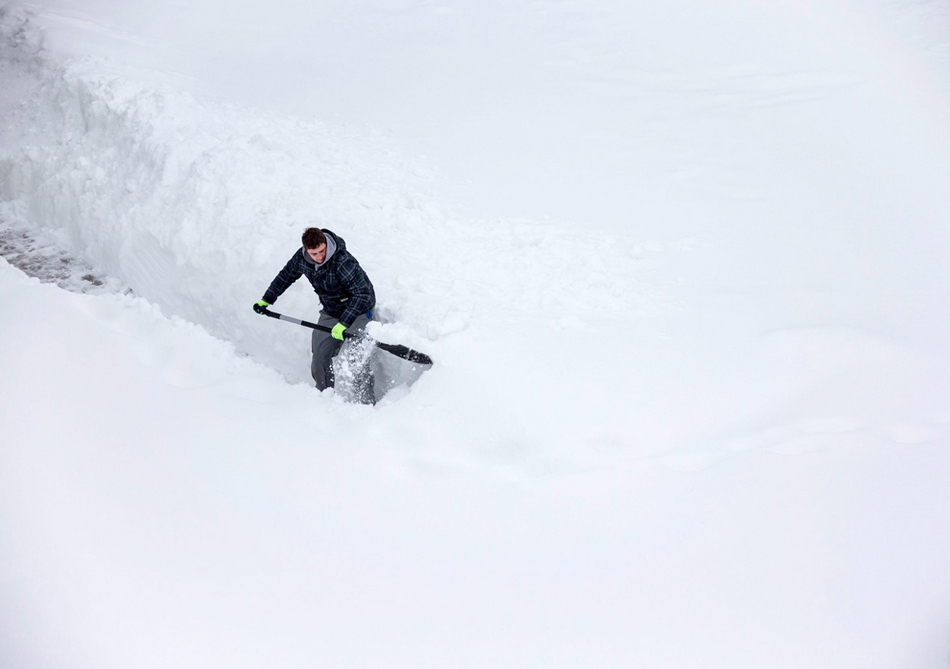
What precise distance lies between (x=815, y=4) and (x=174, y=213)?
10831 millimetres

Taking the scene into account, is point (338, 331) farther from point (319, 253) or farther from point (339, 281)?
point (319, 253)

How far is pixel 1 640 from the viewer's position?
2965mm

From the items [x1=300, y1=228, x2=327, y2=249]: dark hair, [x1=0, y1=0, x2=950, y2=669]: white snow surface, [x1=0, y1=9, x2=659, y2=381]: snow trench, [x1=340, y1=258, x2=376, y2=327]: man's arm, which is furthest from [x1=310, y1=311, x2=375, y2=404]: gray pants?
[x1=300, y1=228, x2=327, y2=249]: dark hair

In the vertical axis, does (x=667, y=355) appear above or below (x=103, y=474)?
above

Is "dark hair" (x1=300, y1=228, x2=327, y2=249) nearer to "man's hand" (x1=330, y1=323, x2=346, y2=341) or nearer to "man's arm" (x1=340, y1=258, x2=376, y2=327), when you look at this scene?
"man's arm" (x1=340, y1=258, x2=376, y2=327)

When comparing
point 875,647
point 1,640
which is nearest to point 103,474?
point 1,640

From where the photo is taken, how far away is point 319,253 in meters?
4.64

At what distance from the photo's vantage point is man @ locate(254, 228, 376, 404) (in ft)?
15.4

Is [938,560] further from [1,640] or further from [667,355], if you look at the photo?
[1,640]

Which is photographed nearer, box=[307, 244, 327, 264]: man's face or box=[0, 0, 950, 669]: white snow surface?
box=[0, 0, 950, 669]: white snow surface

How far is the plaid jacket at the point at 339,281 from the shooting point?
15.7ft

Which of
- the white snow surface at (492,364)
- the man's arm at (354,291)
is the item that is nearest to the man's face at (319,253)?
the man's arm at (354,291)

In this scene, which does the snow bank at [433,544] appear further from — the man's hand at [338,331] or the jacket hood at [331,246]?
the jacket hood at [331,246]

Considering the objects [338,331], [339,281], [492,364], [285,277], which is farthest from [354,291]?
[492,364]
